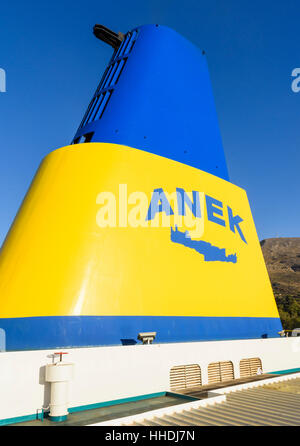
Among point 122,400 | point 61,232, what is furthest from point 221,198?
point 122,400

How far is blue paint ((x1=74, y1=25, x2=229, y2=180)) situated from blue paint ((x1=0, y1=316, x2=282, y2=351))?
516 cm

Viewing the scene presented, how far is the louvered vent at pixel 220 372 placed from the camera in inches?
302

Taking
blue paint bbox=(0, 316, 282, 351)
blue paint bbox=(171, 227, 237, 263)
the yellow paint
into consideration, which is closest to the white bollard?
blue paint bbox=(0, 316, 282, 351)

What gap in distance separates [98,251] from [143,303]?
5.23 ft

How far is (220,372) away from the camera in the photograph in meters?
7.89

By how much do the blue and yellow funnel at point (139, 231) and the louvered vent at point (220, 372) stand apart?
81 cm

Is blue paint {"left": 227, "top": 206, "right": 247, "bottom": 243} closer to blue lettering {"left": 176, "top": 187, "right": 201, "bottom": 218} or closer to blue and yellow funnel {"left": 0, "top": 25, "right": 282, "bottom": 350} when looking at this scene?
blue and yellow funnel {"left": 0, "top": 25, "right": 282, "bottom": 350}

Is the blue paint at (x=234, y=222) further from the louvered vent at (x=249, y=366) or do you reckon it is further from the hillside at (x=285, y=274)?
the hillside at (x=285, y=274)

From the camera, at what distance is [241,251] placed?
35.7 ft

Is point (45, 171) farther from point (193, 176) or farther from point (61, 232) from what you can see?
point (193, 176)

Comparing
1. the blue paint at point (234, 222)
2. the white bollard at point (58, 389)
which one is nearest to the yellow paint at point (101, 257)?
the blue paint at point (234, 222)

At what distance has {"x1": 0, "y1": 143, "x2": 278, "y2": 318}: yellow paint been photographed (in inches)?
269
